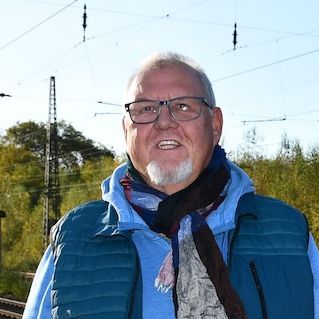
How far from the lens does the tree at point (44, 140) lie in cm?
→ 6812

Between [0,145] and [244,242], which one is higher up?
[0,145]

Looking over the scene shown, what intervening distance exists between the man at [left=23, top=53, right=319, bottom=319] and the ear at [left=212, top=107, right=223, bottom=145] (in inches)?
0.8

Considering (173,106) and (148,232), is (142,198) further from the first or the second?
(173,106)

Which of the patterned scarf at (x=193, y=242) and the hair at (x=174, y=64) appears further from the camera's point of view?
the hair at (x=174, y=64)

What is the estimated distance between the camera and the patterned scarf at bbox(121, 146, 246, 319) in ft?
7.86

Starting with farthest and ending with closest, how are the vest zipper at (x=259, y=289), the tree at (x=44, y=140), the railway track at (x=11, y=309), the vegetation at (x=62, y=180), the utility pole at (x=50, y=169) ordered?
the tree at (x=44, y=140) → the utility pole at (x=50, y=169) → the vegetation at (x=62, y=180) → the railway track at (x=11, y=309) → the vest zipper at (x=259, y=289)

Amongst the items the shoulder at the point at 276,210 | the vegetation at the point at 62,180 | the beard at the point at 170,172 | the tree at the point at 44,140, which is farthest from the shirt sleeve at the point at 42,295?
the tree at the point at 44,140

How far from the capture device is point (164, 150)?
2.61 metres

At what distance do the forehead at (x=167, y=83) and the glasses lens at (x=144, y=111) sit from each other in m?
0.04

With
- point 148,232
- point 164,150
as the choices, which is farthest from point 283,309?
point 164,150

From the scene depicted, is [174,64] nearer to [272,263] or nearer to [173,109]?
[173,109]

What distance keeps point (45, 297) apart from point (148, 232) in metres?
0.51

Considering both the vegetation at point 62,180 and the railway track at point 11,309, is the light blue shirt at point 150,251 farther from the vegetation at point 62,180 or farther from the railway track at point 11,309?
the vegetation at point 62,180

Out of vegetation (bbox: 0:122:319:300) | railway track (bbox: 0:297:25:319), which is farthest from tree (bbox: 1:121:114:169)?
railway track (bbox: 0:297:25:319)
